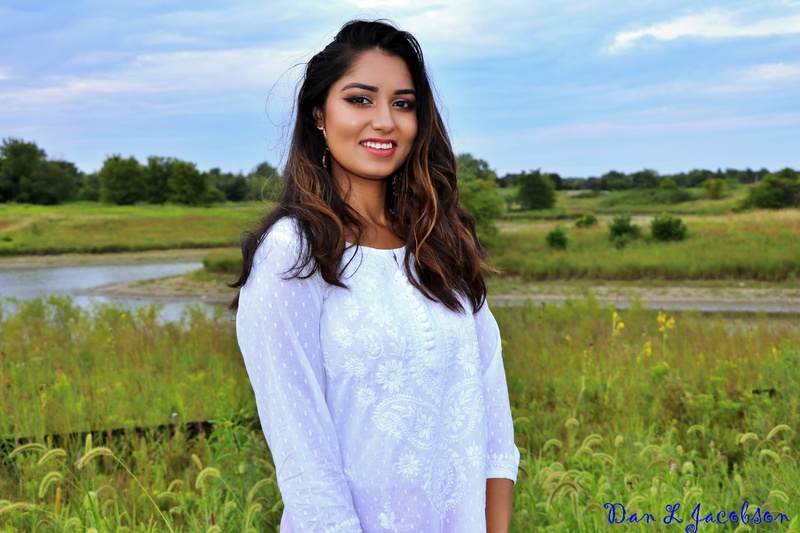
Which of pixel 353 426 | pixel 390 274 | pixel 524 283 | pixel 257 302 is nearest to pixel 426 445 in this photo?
pixel 353 426

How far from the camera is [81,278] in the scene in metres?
24.3

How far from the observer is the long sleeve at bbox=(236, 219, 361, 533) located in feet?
5.56

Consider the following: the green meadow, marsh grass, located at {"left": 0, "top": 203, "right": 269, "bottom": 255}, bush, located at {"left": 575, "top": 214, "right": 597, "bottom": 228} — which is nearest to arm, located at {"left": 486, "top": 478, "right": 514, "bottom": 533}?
the green meadow

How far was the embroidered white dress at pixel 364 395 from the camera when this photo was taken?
5.61 ft

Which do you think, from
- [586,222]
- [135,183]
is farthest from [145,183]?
[586,222]

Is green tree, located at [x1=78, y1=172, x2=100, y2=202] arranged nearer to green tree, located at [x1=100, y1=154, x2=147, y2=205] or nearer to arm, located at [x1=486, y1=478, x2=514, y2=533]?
green tree, located at [x1=100, y1=154, x2=147, y2=205]

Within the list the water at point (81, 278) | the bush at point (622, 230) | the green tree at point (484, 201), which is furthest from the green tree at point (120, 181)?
the bush at point (622, 230)

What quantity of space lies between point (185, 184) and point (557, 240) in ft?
91.4

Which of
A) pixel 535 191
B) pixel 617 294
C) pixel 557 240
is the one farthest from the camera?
pixel 535 191

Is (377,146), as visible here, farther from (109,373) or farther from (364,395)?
(109,373)

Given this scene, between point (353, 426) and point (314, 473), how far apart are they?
152 millimetres

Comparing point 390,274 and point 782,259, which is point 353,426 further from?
point 782,259

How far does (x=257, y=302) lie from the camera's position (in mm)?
1710

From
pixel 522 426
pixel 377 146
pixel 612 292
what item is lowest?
pixel 612 292
